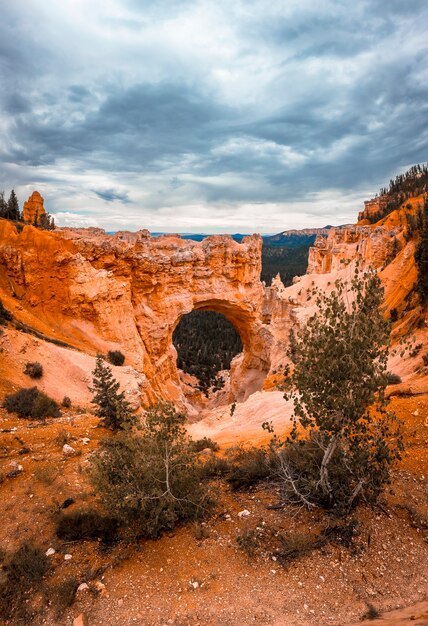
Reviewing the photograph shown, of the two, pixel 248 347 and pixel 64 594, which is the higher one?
pixel 64 594

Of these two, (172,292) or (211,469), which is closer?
(211,469)

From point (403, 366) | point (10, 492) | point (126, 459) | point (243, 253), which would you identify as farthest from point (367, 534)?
point (243, 253)

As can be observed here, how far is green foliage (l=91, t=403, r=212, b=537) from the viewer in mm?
5543

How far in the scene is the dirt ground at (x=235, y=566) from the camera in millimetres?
4500

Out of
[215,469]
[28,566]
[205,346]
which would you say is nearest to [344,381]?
[215,469]

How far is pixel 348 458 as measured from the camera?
5957 mm

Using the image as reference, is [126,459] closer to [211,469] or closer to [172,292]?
[211,469]

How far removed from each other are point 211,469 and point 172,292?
1970cm

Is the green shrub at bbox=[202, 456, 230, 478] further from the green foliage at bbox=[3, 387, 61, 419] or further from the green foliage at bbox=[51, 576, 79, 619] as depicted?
the green foliage at bbox=[3, 387, 61, 419]

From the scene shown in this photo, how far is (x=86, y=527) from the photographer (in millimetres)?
5879

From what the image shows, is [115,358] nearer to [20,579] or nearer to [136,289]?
[136,289]

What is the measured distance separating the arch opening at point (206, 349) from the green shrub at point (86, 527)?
3614 cm

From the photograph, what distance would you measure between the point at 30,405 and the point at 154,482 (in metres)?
7.35

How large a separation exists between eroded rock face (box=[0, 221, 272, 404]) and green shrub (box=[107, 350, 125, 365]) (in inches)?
32.9
